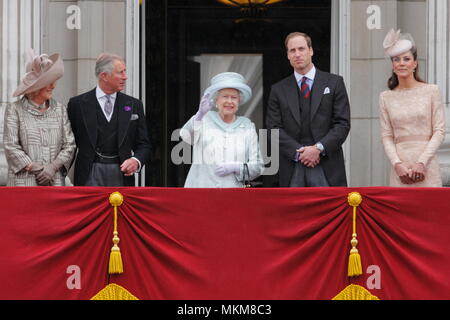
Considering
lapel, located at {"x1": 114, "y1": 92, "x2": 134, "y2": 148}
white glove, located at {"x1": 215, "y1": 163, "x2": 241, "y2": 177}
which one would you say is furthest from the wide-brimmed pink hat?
white glove, located at {"x1": 215, "y1": 163, "x2": 241, "y2": 177}

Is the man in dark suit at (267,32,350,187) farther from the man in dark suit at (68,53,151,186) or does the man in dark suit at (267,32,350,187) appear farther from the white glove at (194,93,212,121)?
the man in dark suit at (68,53,151,186)

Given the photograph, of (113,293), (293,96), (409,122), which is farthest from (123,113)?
(409,122)

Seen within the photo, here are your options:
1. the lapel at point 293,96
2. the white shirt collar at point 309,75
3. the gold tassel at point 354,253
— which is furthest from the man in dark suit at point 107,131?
the gold tassel at point 354,253

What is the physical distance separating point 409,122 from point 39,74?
3210 mm

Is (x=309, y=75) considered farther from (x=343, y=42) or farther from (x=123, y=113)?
(x=343, y=42)

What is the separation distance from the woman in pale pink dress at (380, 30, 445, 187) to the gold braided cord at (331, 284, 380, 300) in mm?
1312

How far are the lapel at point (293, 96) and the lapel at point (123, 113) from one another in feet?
4.54

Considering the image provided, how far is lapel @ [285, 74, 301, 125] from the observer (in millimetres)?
10852

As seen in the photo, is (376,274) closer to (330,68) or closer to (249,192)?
(249,192)

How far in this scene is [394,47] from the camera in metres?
10.9

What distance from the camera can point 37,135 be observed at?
35.0 feet

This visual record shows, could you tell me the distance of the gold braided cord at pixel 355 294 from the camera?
9.83 meters
